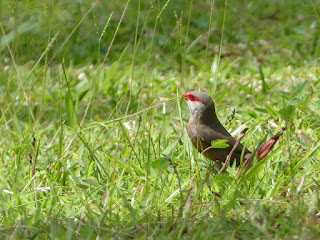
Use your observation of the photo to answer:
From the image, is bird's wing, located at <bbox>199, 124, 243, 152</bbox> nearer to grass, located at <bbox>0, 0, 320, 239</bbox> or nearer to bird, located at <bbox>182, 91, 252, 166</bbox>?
bird, located at <bbox>182, 91, 252, 166</bbox>

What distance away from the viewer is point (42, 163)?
15.1 feet

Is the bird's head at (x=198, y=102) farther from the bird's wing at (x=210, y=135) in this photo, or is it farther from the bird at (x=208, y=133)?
the bird's wing at (x=210, y=135)

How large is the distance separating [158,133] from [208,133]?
0.57m

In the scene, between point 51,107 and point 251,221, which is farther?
point 51,107

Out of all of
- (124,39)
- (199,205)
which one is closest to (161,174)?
(199,205)

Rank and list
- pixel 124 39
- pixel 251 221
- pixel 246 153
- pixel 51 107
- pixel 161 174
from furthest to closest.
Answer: pixel 124 39
pixel 51 107
pixel 246 153
pixel 161 174
pixel 251 221

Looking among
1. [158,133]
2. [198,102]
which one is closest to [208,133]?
[198,102]

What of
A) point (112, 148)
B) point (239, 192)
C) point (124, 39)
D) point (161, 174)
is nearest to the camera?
point (239, 192)

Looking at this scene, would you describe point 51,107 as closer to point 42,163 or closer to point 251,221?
point 42,163

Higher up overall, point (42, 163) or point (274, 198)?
point (274, 198)

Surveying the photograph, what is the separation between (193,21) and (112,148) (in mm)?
3253

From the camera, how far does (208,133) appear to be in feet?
15.0

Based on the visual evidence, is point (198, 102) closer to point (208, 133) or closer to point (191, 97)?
point (191, 97)

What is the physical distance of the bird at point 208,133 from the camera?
14.5 feet
